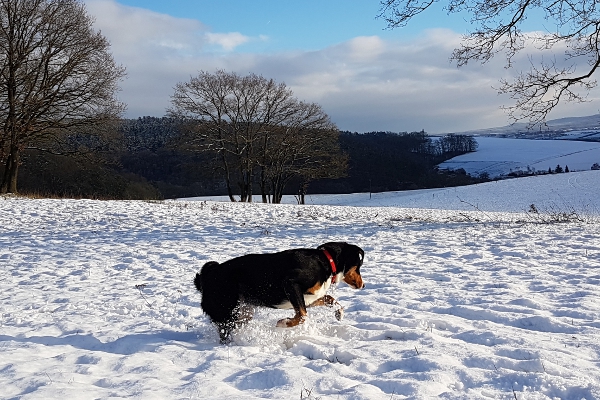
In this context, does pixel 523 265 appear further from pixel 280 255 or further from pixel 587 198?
pixel 587 198

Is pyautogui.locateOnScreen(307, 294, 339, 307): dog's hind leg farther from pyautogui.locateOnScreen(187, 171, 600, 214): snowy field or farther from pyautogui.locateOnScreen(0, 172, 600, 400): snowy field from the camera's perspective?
pyautogui.locateOnScreen(187, 171, 600, 214): snowy field

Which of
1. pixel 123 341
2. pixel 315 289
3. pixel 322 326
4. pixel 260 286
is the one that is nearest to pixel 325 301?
pixel 322 326

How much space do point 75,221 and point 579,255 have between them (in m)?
12.7

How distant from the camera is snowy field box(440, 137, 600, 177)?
282 feet

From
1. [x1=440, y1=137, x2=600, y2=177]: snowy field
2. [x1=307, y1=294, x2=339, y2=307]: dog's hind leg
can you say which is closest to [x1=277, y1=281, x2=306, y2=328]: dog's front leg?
[x1=307, y1=294, x2=339, y2=307]: dog's hind leg

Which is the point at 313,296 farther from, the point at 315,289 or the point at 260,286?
the point at 260,286

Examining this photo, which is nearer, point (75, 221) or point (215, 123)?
point (75, 221)

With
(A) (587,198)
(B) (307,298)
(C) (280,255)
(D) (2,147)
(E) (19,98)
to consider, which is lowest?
(A) (587,198)

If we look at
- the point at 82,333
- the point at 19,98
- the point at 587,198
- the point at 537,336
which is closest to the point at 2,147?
the point at 19,98

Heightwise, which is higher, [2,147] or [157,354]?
[2,147]

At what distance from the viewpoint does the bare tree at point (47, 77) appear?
2109cm

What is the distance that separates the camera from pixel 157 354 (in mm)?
3795

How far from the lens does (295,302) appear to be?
428 cm

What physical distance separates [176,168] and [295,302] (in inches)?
1840
